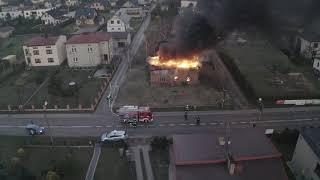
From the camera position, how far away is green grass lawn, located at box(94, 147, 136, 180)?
1034 inches

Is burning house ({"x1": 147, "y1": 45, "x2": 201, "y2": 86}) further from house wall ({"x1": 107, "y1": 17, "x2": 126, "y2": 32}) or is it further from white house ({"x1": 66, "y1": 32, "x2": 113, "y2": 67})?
house wall ({"x1": 107, "y1": 17, "x2": 126, "y2": 32})

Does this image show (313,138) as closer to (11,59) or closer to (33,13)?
(11,59)

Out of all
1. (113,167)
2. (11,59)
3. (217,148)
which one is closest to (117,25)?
(11,59)

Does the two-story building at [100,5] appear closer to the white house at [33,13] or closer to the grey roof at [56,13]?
the grey roof at [56,13]

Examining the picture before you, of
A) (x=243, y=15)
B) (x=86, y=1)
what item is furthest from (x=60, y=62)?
(x=86, y=1)

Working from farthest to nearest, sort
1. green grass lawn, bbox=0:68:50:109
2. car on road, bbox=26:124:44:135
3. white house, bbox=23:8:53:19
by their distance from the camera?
white house, bbox=23:8:53:19
green grass lawn, bbox=0:68:50:109
car on road, bbox=26:124:44:135

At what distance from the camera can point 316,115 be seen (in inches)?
1366

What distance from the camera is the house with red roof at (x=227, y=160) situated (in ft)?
68.6

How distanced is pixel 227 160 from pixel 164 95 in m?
19.7

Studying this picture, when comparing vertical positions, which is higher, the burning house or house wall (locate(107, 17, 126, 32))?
house wall (locate(107, 17, 126, 32))

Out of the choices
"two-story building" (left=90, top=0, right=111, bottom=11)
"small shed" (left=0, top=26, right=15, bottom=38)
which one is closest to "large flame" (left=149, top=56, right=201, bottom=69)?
"small shed" (left=0, top=26, right=15, bottom=38)

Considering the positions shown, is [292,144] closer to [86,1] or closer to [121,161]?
[121,161]

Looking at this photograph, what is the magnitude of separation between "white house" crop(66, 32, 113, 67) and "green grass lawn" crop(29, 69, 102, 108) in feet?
8.45

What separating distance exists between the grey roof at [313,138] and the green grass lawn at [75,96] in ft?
78.7
